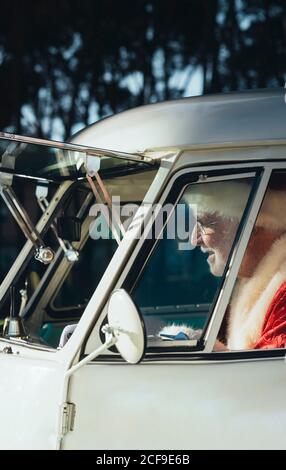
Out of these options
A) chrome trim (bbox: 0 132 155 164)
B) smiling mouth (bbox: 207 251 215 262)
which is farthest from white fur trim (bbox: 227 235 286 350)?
chrome trim (bbox: 0 132 155 164)

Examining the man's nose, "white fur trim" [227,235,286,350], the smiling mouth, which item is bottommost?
Result: "white fur trim" [227,235,286,350]

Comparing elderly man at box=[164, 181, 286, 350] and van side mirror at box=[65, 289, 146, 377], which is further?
elderly man at box=[164, 181, 286, 350]

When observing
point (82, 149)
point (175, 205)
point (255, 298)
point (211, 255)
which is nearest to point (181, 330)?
point (211, 255)

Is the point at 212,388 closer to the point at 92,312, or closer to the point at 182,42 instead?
the point at 92,312

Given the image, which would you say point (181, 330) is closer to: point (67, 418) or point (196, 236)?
point (196, 236)

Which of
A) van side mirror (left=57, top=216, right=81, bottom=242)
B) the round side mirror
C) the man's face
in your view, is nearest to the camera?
the round side mirror

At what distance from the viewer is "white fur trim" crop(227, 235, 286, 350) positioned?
296 cm

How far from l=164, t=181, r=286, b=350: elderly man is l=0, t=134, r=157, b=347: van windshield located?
0.36 m

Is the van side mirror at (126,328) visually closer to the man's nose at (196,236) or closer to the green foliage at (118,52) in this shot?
the man's nose at (196,236)

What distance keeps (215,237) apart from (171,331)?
57 centimetres

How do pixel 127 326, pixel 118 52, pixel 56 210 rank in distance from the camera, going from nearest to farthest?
pixel 127 326 → pixel 56 210 → pixel 118 52

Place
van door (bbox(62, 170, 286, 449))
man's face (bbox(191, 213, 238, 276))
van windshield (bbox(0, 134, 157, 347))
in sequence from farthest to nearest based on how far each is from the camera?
van windshield (bbox(0, 134, 157, 347))
man's face (bbox(191, 213, 238, 276))
van door (bbox(62, 170, 286, 449))

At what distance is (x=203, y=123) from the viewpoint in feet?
9.59

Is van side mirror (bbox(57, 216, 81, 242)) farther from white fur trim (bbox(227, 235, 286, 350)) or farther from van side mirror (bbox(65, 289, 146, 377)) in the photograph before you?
van side mirror (bbox(65, 289, 146, 377))
